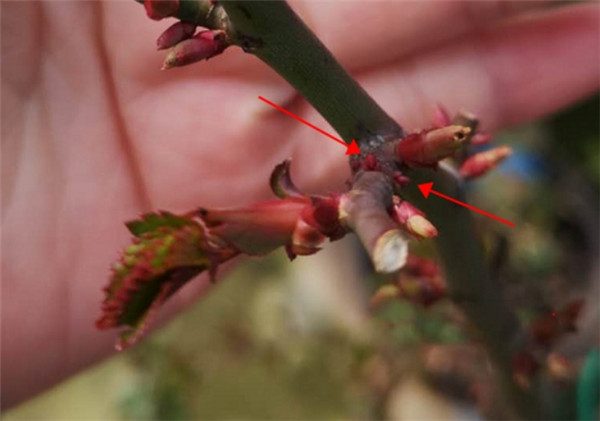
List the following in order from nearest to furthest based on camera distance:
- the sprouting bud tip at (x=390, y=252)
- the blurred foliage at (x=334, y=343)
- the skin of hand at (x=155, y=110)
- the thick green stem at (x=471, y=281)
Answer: the sprouting bud tip at (x=390, y=252) → the thick green stem at (x=471, y=281) → the skin of hand at (x=155, y=110) → the blurred foliage at (x=334, y=343)

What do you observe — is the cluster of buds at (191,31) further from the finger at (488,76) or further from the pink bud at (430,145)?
the finger at (488,76)

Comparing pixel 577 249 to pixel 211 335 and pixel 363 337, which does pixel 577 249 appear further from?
pixel 211 335

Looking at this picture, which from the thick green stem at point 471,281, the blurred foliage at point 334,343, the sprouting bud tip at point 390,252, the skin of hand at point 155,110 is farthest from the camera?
the blurred foliage at point 334,343

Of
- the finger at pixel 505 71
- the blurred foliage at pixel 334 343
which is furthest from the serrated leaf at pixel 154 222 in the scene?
the blurred foliage at pixel 334 343

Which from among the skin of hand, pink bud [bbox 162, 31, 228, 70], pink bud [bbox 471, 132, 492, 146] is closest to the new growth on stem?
pink bud [bbox 162, 31, 228, 70]

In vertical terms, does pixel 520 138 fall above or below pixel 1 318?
above

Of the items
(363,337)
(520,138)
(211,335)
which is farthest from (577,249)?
(211,335)
